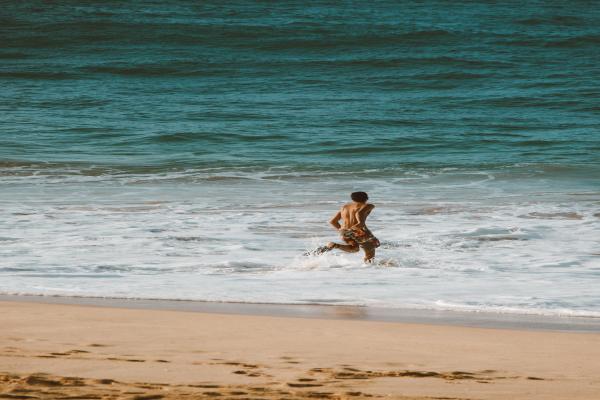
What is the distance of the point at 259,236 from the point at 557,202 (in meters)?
5.93

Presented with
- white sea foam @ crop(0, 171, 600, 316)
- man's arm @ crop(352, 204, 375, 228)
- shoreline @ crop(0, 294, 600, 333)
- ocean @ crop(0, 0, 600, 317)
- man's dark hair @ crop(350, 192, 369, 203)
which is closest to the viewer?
shoreline @ crop(0, 294, 600, 333)

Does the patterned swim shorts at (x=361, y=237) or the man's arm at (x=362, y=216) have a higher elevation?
the man's arm at (x=362, y=216)

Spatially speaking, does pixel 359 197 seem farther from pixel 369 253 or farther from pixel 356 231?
pixel 369 253

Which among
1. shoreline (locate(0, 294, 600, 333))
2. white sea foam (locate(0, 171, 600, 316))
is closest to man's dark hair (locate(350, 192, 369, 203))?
white sea foam (locate(0, 171, 600, 316))

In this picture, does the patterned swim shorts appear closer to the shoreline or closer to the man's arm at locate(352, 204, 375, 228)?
the man's arm at locate(352, 204, 375, 228)

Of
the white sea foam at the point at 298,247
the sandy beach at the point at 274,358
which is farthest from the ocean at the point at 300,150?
the sandy beach at the point at 274,358

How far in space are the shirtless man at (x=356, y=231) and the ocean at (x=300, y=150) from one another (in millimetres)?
167

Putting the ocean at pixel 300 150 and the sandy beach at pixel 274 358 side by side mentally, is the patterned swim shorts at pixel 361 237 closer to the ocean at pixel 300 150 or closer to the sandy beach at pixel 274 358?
the ocean at pixel 300 150

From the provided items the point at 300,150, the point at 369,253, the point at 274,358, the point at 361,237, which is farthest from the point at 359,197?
the point at 300,150

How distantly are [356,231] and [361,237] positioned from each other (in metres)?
0.14

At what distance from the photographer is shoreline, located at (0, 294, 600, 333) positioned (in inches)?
267

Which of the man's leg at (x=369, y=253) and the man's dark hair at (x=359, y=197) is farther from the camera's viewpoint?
the man's dark hair at (x=359, y=197)

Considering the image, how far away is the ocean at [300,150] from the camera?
9.32 meters

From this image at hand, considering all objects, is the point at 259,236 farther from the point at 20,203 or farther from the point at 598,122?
the point at 598,122
